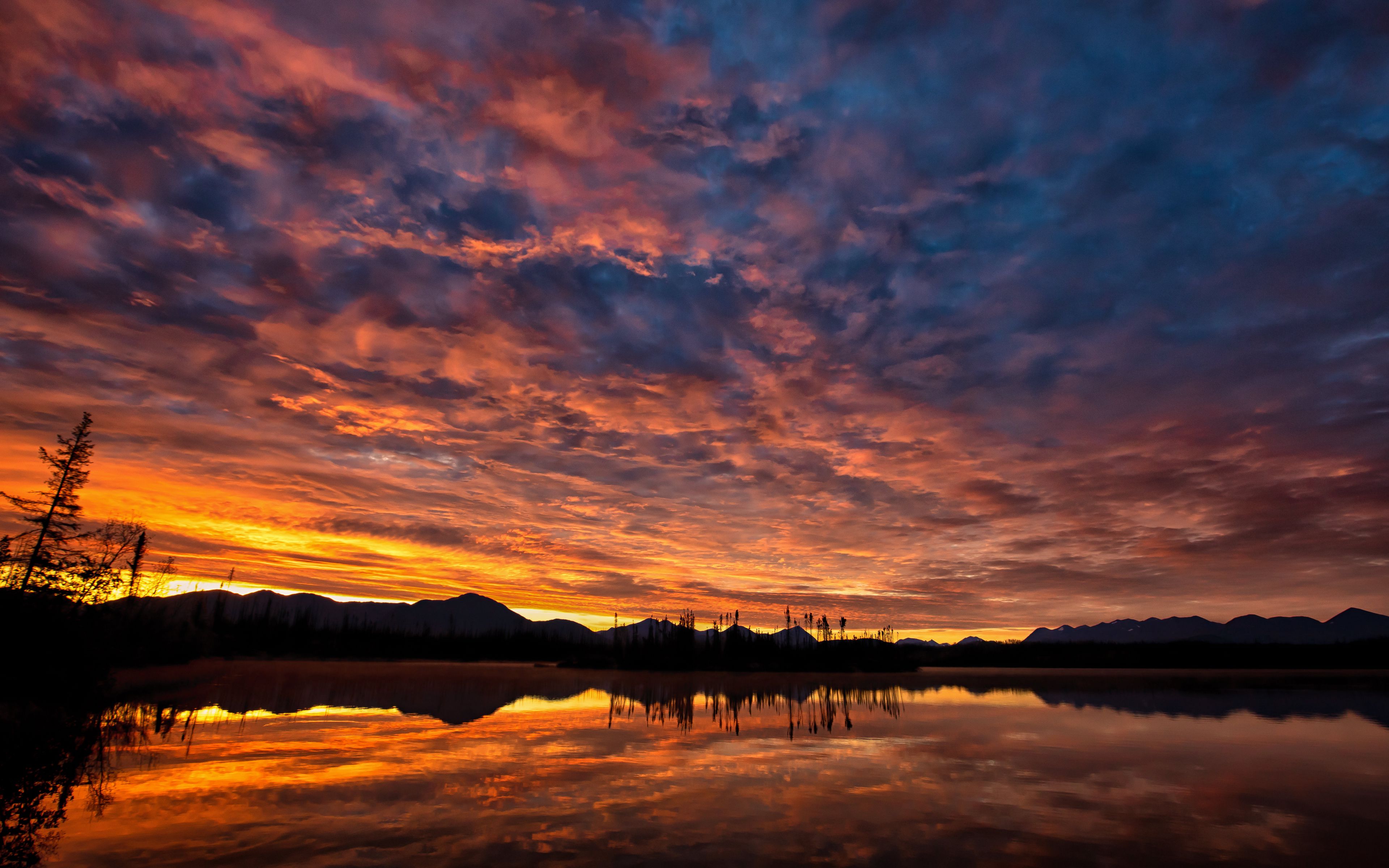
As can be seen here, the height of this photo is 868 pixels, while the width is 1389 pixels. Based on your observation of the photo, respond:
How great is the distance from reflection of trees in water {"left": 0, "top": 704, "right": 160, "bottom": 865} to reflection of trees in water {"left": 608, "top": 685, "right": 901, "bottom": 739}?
58.5ft

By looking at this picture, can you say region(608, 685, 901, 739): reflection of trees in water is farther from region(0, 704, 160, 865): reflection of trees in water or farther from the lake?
region(0, 704, 160, 865): reflection of trees in water

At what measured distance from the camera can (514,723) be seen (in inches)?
1099

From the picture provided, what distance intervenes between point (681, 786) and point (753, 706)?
83.4ft

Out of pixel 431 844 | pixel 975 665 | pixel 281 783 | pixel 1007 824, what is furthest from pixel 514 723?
pixel 975 665

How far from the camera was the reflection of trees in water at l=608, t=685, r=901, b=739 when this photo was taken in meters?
30.0

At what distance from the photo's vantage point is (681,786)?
15734 millimetres

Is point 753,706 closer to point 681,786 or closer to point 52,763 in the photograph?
point 681,786

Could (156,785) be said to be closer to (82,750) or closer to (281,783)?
(281,783)

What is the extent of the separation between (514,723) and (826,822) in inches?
770

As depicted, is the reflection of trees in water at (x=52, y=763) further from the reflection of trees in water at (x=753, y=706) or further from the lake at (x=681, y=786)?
the reflection of trees in water at (x=753, y=706)

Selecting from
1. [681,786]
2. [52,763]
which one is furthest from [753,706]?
[52,763]

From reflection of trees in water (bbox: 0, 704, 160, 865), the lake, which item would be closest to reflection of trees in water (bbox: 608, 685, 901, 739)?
the lake

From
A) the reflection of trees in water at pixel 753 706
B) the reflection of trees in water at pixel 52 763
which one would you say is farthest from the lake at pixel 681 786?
the reflection of trees in water at pixel 753 706

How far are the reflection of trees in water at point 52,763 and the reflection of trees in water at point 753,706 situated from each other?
702 inches
